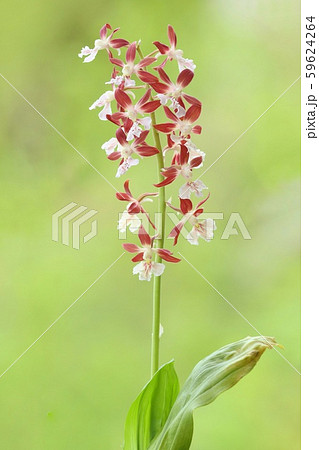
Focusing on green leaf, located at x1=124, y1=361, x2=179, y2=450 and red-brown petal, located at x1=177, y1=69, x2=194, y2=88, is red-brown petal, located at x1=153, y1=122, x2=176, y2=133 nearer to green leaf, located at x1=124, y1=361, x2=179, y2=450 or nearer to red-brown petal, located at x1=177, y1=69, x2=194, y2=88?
red-brown petal, located at x1=177, y1=69, x2=194, y2=88

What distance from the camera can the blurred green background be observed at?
4.48 feet

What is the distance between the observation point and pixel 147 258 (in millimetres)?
970

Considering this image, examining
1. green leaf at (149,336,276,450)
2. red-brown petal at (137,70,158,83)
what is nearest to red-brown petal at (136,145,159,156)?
red-brown petal at (137,70,158,83)

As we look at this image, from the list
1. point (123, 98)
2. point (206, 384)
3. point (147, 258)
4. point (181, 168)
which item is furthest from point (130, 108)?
point (206, 384)

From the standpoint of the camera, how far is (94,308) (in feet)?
4.56

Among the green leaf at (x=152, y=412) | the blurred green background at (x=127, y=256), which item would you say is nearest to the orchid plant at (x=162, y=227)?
the green leaf at (x=152, y=412)

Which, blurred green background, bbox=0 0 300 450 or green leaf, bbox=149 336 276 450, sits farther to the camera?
blurred green background, bbox=0 0 300 450

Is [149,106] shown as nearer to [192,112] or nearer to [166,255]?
[192,112]

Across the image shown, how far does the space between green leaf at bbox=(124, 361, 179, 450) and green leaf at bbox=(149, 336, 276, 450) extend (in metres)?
0.03

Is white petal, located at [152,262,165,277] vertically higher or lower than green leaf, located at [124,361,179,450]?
higher

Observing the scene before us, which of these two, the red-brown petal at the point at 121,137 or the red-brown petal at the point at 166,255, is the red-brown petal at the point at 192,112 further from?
the red-brown petal at the point at 166,255

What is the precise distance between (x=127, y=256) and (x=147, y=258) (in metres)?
0.43

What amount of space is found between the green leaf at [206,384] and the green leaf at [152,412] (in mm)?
29

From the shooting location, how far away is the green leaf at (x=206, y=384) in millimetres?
911
